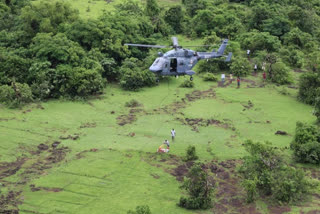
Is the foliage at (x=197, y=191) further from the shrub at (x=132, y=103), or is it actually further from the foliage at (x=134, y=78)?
the foliage at (x=134, y=78)

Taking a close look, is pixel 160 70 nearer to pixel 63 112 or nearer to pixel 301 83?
pixel 63 112

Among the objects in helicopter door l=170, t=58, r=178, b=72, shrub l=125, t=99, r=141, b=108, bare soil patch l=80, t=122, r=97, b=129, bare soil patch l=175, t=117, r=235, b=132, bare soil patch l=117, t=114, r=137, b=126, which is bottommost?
bare soil patch l=80, t=122, r=97, b=129

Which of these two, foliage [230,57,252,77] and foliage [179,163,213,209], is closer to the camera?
foliage [179,163,213,209]

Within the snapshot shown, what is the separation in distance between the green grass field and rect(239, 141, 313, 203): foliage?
3.12 ft

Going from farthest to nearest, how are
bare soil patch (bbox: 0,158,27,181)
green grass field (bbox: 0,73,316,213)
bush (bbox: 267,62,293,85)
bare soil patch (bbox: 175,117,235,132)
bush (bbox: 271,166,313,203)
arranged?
1. bush (bbox: 267,62,293,85)
2. bare soil patch (bbox: 175,117,235,132)
3. bare soil patch (bbox: 0,158,27,181)
4. green grass field (bbox: 0,73,316,213)
5. bush (bbox: 271,166,313,203)

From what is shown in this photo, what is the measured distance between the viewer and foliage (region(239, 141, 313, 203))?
77.9ft

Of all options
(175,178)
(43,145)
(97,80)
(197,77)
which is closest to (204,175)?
(175,178)

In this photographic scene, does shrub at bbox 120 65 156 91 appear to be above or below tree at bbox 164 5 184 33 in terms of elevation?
below

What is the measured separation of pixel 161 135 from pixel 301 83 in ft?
47.3

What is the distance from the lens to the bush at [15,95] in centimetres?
3459

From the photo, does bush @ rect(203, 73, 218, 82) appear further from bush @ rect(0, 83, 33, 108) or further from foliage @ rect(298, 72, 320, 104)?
bush @ rect(0, 83, 33, 108)

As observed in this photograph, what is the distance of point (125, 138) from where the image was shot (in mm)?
31078

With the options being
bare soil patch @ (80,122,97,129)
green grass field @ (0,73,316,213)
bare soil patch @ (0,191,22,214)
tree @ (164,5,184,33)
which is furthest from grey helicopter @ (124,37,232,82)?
tree @ (164,5,184,33)

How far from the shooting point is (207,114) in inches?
1407
